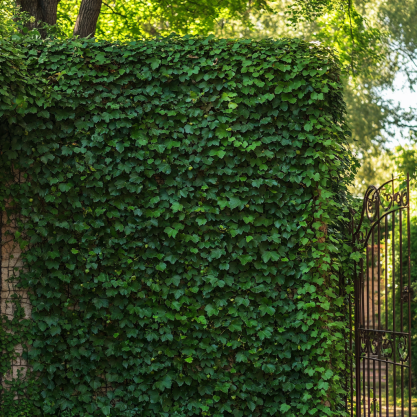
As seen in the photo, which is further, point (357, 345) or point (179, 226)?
point (357, 345)

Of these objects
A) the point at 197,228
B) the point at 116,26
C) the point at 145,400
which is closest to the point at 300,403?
the point at 145,400

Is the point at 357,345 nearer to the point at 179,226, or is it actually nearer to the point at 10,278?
the point at 179,226

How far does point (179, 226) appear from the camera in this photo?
182 inches

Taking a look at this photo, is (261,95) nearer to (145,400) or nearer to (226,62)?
(226,62)

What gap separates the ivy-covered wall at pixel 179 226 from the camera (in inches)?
179

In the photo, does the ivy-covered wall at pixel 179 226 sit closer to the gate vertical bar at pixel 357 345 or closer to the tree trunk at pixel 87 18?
the gate vertical bar at pixel 357 345

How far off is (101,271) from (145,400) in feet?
4.30

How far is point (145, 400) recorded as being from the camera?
15.0 feet

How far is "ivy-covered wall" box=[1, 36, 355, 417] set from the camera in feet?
14.9

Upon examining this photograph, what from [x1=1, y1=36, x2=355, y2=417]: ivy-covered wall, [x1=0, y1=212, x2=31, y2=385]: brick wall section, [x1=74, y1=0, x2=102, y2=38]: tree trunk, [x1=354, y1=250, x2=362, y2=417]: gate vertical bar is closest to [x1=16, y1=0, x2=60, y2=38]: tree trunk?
[x1=74, y1=0, x2=102, y2=38]: tree trunk

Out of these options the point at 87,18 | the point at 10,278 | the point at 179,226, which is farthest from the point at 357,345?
the point at 87,18

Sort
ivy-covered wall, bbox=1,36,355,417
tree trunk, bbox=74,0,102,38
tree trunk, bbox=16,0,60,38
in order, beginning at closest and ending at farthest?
1. ivy-covered wall, bbox=1,36,355,417
2. tree trunk, bbox=16,0,60,38
3. tree trunk, bbox=74,0,102,38

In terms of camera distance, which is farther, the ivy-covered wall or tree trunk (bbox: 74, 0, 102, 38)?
tree trunk (bbox: 74, 0, 102, 38)

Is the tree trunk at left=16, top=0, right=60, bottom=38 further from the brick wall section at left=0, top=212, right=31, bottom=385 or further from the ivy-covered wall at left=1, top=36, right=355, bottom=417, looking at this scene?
the brick wall section at left=0, top=212, right=31, bottom=385
